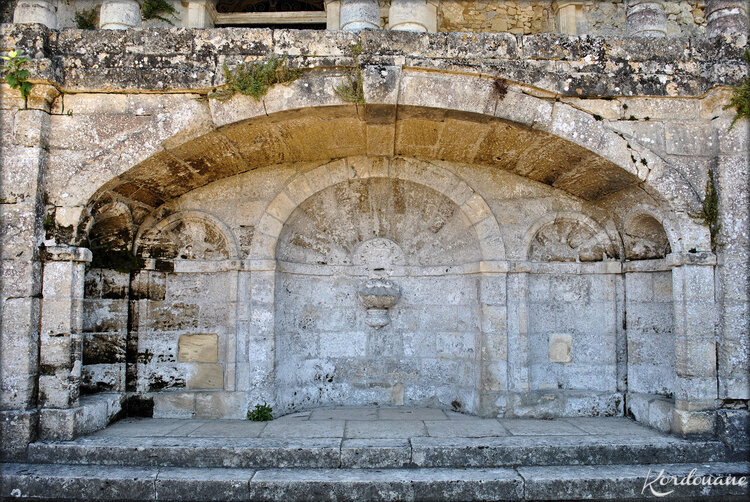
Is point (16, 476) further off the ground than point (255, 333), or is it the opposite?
point (255, 333)

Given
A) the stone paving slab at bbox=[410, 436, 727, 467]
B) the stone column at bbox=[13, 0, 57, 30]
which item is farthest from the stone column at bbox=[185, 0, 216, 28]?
the stone paving slab at bbox=[410, 436, 727, 467]

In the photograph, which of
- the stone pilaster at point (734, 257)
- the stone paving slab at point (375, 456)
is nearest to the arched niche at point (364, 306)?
the stone paving slab at point (375, 456)

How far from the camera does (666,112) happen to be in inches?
171

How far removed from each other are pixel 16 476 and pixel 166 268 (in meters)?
2.06

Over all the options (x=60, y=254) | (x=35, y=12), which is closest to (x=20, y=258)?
(x=60, y=254)

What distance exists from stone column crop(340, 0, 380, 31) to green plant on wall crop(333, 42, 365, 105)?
0.60 meters

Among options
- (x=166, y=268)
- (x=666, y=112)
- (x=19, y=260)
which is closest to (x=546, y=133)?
(x=666, y=112)

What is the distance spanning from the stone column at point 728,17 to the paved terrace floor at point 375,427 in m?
3.45

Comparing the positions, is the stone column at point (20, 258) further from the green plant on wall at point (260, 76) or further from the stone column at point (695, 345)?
the stone column at point (695, 345)

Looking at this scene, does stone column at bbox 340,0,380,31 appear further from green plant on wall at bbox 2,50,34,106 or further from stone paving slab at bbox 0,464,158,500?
stone paving slab at bbox 0,464,158,500

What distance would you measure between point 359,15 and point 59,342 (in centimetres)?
366

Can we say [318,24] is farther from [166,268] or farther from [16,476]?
[16,476]

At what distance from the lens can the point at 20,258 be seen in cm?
402

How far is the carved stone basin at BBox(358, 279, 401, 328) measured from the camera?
5.32 meters
